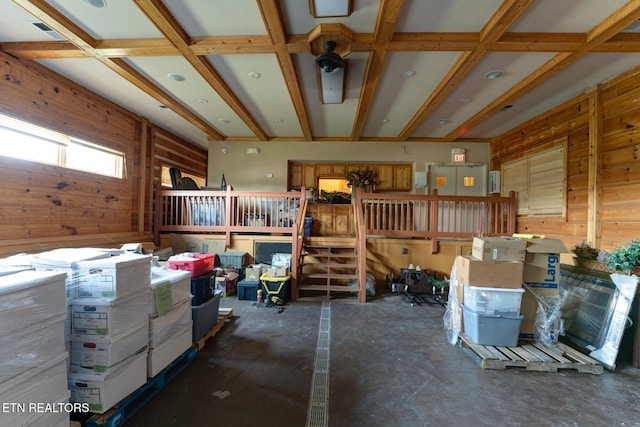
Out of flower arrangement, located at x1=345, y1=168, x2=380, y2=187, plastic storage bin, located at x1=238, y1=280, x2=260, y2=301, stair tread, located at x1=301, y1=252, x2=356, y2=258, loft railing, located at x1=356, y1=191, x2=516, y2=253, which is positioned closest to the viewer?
plastic storage bin, located at x1=238, y1=280, x2=260, y2=301

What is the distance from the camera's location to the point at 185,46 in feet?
9.85

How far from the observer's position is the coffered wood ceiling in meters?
2.54

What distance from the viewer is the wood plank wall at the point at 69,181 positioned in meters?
3.21

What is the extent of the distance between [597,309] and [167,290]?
14.8 feet

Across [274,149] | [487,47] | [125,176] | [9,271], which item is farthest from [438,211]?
[125,176]

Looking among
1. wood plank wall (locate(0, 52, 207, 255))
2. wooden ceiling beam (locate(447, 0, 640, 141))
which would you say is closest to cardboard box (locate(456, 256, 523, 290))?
Answer: wooden ceiling beam (locate(447, 0, 640, 141))

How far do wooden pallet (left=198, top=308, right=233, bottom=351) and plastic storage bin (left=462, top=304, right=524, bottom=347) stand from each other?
3022 millimetres

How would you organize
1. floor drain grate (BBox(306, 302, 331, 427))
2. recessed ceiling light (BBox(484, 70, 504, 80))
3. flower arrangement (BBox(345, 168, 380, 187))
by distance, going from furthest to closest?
flower arrangement (BBox(345, 168, 380, 187))
recessed ceiling light (BBox(484, 70, 504, 80))
floor drain grate (BBox(306, 302, 331, 427))

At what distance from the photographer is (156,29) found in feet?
9.40

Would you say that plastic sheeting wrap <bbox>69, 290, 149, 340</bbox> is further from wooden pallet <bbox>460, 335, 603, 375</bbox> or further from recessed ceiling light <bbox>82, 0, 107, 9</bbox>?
wooden pallet <bbox>460, 335, 603, 375</bbox>

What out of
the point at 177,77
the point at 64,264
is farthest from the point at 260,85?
the point at 64,264

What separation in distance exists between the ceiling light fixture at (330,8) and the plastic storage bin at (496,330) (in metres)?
3.48

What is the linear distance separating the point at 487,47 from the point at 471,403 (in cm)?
371

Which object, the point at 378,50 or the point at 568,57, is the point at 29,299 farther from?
the point at 568,57
